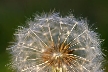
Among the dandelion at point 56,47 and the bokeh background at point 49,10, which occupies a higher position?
the bokeh background at point 49,10

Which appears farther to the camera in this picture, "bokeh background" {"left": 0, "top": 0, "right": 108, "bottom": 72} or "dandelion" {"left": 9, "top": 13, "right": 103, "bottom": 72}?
"bokeh background" {"left": 0, "top": 0, "right": 108, "bottom": 72}

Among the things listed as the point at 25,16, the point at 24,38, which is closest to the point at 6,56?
the point at 25,16

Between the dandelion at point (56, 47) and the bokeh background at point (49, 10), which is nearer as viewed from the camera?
the dandelion at point (56, 47)

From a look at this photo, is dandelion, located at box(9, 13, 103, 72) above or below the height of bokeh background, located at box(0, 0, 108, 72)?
below

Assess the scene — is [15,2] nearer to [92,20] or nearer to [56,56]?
[92,20]

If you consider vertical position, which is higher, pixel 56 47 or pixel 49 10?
pixel 49 10

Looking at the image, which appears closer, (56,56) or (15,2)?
(56,56)

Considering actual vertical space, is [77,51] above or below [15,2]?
below

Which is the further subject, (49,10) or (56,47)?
(49,10)
